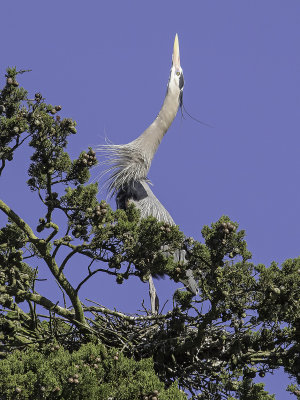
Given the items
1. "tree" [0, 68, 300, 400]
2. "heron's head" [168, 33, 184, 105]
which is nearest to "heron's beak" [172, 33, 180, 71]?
A: "heron's head" [168, 33, 184, 105]

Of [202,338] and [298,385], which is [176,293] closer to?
[202,338]

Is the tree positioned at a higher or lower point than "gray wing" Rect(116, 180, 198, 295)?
lower

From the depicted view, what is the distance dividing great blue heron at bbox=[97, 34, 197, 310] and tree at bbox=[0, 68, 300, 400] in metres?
3.67

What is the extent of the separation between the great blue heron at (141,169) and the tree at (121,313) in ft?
12.0

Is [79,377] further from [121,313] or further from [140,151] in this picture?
[140,151]

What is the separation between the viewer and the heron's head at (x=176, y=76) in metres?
18.1

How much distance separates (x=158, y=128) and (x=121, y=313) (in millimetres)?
7676

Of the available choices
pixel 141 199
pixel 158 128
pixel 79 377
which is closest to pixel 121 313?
pixel 79 377

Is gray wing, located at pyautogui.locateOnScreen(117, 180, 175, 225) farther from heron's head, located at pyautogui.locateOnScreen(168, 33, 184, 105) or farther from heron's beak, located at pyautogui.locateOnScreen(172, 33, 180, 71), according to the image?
heron's beak, located at pyautogui.locateOnScreen(172, 33, 180, 71)

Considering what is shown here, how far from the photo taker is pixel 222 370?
9.15 metres

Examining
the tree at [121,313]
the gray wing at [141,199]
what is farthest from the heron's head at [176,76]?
the tree at [121,313]

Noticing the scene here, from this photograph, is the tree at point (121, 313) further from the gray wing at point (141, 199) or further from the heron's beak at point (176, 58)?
the heron's beak at point (176, 58)

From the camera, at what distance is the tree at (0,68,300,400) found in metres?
8.09

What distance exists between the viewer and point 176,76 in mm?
18219
